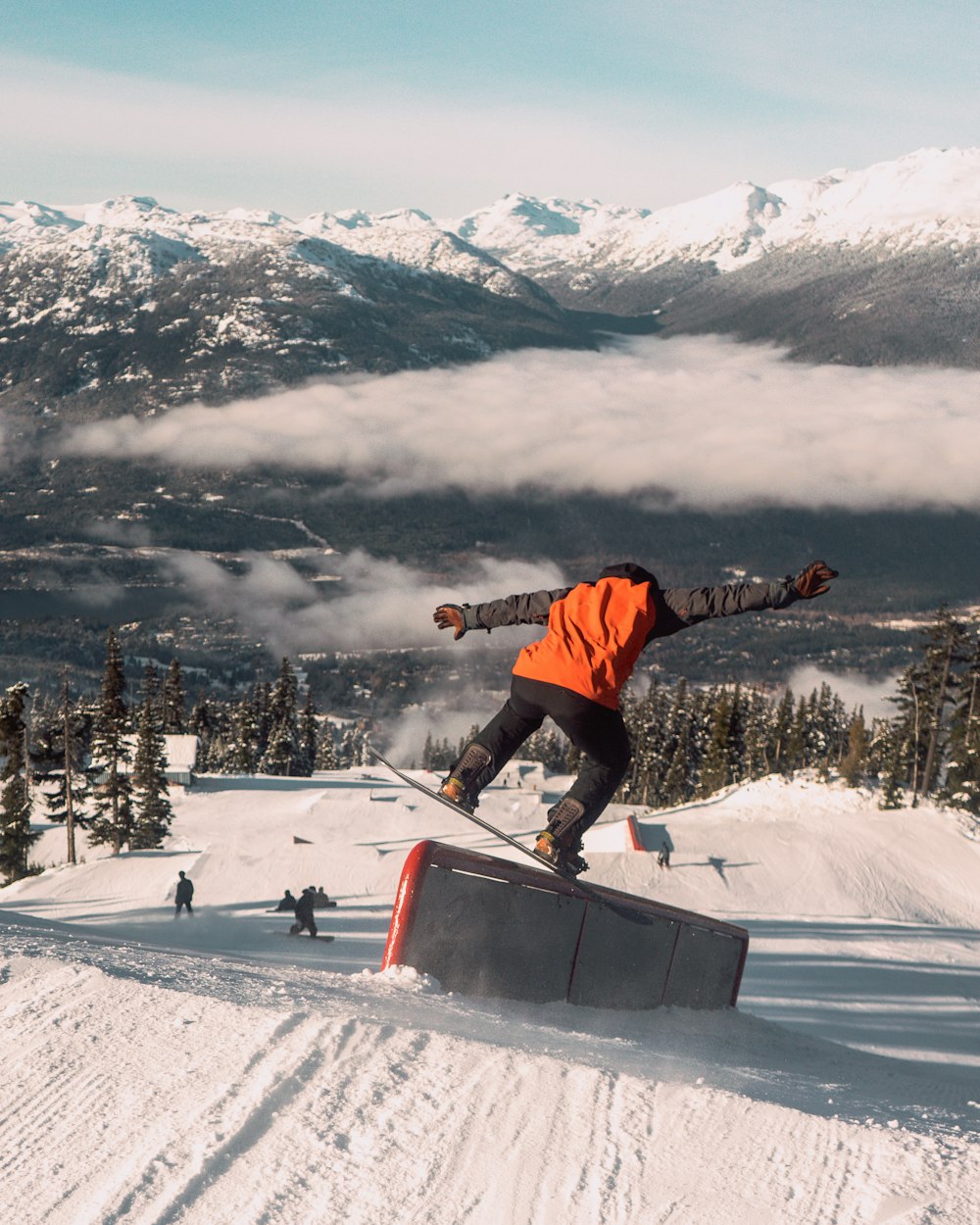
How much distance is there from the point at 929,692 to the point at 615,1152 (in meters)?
60.6

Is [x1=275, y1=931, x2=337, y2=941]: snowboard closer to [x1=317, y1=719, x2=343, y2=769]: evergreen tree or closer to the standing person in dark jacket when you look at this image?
the standing person in dark jacket

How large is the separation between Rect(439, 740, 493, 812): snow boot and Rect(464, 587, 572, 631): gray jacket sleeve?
3.39ft

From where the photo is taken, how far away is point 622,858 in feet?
129

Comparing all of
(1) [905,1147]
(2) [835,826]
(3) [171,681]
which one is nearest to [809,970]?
(2) [835,826]

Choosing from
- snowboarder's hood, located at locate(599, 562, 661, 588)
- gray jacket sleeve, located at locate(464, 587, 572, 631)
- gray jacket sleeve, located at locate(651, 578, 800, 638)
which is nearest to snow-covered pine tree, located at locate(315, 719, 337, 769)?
gray jacket sleeve, located at locate(464, 587, 572, 631)

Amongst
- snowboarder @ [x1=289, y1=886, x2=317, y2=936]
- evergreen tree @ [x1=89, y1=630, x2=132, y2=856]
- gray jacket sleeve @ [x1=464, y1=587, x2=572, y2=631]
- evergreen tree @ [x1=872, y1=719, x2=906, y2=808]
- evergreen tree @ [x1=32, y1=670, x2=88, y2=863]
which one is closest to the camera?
gray jacket sleeve @ [x1=464, y1=587, x2=572, y2=631]

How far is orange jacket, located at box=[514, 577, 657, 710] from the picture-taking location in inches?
301

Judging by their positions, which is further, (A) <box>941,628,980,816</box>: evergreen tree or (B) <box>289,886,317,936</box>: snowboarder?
(A) <box>941,628,980,816</box>: evergreen tree

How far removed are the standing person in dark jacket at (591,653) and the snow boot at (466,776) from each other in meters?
0.01

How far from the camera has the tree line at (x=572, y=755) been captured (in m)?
44.8

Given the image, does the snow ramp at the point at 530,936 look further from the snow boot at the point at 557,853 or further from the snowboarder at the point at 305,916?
the snowboarder at the point at 305,916

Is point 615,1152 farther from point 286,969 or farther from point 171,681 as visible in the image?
point 171,681

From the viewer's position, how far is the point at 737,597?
7148mm

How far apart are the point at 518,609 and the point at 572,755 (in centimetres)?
12222
